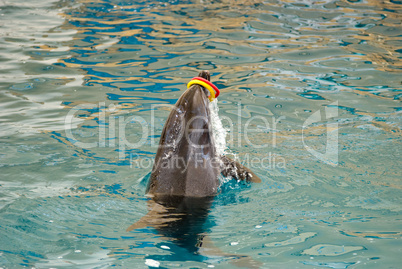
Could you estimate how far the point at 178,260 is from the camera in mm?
3754

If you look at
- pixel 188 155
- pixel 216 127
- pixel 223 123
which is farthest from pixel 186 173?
pixel 223 123

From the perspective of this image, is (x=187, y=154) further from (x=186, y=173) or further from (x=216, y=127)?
(x=216, y=127)

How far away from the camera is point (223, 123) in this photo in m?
7.01

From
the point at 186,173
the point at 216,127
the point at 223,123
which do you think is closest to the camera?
the point at 186,173

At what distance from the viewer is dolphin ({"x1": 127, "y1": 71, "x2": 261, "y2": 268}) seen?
13.5 ft

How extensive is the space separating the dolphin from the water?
0.18 m

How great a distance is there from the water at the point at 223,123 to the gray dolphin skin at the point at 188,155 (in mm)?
303

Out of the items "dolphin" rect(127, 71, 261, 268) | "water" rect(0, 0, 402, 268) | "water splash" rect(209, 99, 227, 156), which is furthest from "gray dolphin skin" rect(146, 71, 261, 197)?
"water" rect(0, 0, 402, 268)

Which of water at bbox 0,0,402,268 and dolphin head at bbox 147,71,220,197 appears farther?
dolphin head at bbox 147,71,220,197

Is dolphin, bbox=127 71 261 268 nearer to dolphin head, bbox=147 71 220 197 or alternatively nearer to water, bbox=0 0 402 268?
dolphin head, bbox=147 71 220 197

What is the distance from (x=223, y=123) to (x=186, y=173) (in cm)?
277

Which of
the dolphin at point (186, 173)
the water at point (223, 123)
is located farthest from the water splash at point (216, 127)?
the water at point (223, 123)

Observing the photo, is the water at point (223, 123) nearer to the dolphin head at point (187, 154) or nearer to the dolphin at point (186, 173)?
the dolphin at point (186, 173)

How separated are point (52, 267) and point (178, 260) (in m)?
1.03
